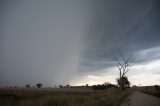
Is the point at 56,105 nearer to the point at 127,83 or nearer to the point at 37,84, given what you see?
the point at 127,83

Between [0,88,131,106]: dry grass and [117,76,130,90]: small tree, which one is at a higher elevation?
[117,76,130,90]: small tree

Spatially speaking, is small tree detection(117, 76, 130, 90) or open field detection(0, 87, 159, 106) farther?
small tree detection(117, 76, 130, 90)

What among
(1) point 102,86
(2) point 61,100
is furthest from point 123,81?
(2) point 61,100

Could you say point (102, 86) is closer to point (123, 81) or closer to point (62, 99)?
point (123, 81)

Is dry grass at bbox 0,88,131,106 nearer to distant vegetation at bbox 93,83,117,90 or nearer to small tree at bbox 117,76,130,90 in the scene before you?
small tree at bbox 117,76,130,90

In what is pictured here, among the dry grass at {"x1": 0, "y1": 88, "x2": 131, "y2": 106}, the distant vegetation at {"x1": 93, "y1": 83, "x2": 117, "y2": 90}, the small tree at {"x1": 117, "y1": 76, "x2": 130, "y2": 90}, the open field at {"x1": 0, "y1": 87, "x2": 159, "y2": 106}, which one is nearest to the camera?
the dry grass at {"x1": 0, "y1": 88, "x2": 131, "y2": 106}

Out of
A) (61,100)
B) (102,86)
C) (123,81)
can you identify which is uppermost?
(123,81)

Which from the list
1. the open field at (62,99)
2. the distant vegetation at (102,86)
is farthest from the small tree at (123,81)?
the open field at (62,99)

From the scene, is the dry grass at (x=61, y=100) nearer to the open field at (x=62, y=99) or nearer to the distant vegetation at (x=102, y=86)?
the open field at (x=62, y=99)

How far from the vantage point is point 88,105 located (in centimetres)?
1792

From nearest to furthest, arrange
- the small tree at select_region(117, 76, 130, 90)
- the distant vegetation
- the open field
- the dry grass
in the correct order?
the dry grass → the open field → the small tree at select_region(117, 76, 130, 90) → the distant vegetation

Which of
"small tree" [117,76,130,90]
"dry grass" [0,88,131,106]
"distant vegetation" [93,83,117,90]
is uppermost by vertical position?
"small tree" [117,76,130,90]

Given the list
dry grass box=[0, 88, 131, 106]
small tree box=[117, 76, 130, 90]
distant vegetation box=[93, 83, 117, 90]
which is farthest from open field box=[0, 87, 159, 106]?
distant vegetation box=[93, 83, 117, 90]

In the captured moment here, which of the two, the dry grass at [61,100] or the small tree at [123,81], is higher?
the small tree at [123,81]
